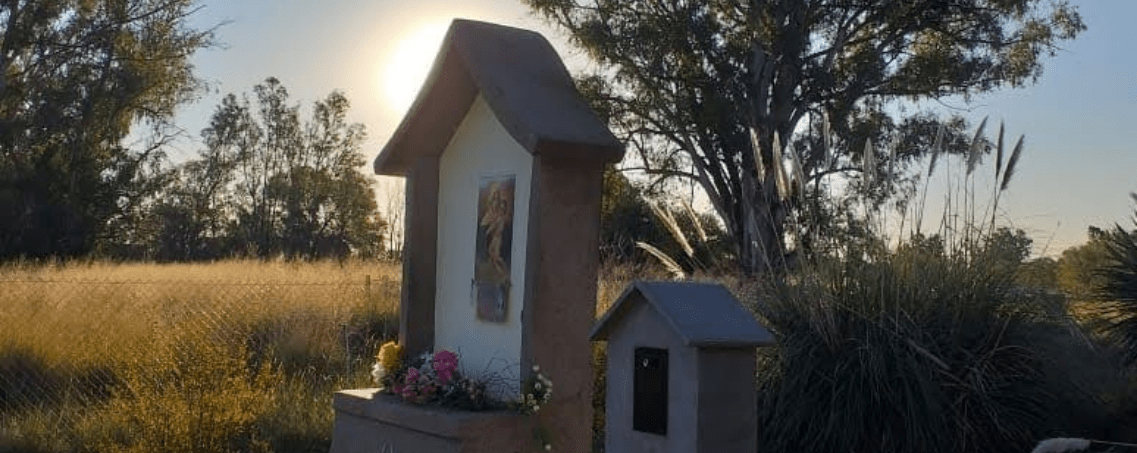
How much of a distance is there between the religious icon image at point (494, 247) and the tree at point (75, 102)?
26.9 metres

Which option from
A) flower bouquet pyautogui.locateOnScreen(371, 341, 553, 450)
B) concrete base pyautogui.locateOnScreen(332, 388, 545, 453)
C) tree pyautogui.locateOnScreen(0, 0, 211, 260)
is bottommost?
concrete base pyautogui.locateOnScreen(332, 388, 545, 453)

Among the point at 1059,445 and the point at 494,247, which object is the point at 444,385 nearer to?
the point at 494,247

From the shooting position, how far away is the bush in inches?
284

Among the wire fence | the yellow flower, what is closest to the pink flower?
the yellow flower

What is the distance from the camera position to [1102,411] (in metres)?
8.13

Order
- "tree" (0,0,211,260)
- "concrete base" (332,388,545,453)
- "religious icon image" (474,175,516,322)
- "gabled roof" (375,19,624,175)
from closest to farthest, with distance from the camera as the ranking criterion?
"concrete base" (332,388,545,453) → "gabled roof" (375,19,624,175) → "religious icon image" (474,175,516,322) → "tree" (0,0,211,260)

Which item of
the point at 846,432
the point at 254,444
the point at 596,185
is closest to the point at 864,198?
the point at 846,432

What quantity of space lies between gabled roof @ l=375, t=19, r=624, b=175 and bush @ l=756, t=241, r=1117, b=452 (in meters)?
2.00

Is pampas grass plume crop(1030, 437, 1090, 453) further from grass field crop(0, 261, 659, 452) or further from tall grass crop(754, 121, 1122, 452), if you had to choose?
grass field crop(0, 261, 659, 452)

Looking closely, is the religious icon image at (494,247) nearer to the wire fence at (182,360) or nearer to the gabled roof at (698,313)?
the gabled roof at (698,313)

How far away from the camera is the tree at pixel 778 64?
2617cm

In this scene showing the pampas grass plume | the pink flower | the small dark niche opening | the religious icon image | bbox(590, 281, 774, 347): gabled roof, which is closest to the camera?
bbox(590, 281, 774, 347): gabled roof

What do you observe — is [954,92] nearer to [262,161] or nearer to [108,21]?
[108,21]

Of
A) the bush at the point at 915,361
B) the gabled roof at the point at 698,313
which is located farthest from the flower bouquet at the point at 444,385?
the bush at the point at 915,361
